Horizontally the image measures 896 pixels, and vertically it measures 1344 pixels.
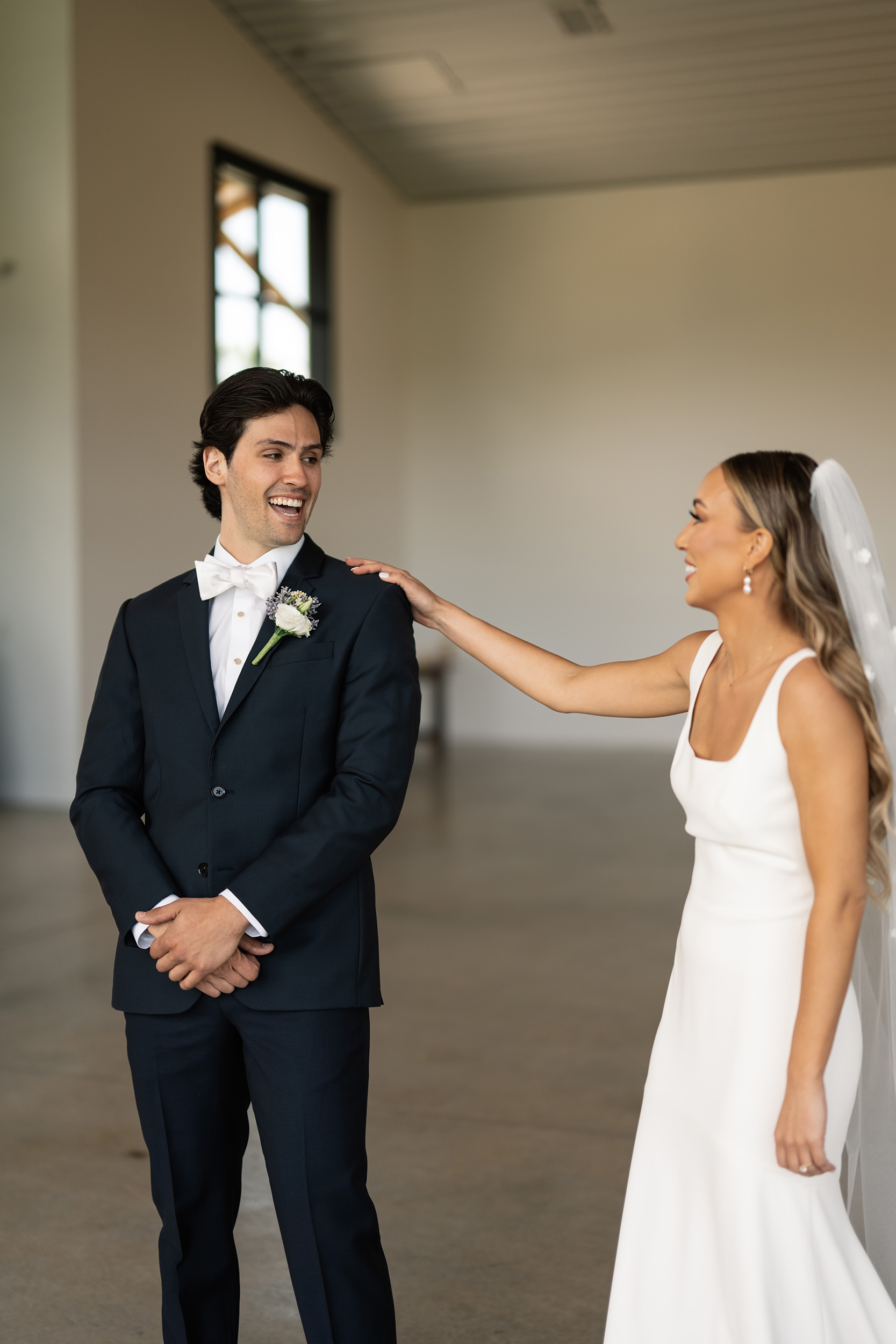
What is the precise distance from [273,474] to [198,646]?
0.27 meters

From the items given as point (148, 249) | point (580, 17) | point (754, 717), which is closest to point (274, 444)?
point (754, 717)

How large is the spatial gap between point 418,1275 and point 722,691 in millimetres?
1537

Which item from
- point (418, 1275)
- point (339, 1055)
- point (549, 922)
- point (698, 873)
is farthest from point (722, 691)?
point (549, 922)

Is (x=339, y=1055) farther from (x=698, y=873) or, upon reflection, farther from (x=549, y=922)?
(x=549, y=922)

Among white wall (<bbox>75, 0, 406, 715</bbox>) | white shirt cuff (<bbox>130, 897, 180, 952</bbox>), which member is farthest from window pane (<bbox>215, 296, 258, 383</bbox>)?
white shirt cuff (<bbox>130, 897, 180, 952</bbox>)

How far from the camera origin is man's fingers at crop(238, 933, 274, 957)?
1865mm

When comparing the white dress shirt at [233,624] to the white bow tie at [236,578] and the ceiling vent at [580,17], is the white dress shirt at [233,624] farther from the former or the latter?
the ceiling vent at [580,17]

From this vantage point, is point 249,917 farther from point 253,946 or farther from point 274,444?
point 274,444

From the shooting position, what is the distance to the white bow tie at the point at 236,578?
1.96 metres

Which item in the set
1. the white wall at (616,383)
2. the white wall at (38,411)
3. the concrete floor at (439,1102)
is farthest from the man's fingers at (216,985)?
the white wall at (616,383)

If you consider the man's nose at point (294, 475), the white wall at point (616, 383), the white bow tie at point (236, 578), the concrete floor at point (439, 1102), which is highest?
the white wall at point (616, 383)

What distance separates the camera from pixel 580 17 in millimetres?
8359

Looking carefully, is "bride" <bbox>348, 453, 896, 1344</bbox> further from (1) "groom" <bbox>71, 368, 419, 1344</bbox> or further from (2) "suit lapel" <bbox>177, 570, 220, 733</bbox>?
(2) "suit lapel" <bbox>177, 570, 220, 733</bbox>

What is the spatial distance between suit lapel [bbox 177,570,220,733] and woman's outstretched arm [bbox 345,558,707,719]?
0.80 feet
